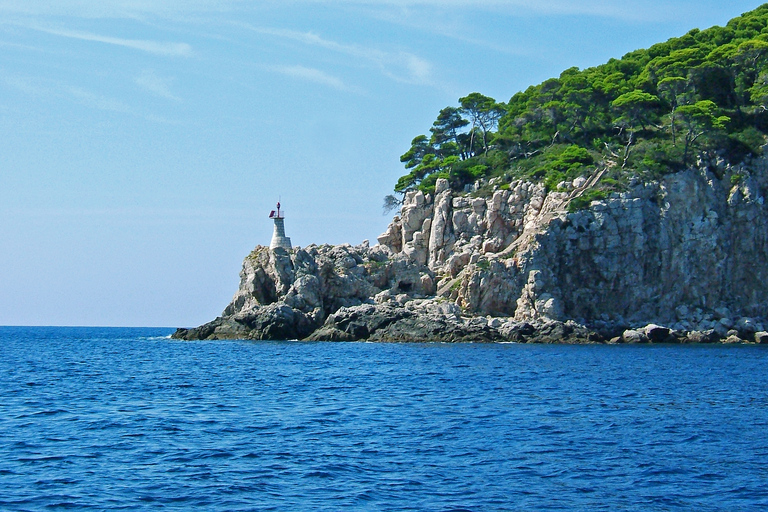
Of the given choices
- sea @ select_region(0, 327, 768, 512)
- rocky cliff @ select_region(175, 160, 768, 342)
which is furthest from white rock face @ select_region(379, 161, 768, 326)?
sea @ select_region(0, 327, 768, 512)

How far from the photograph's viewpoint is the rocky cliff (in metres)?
63.3

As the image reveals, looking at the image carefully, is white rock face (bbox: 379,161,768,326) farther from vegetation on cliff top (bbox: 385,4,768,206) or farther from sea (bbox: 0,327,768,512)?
sea (bbox: 0,327,768,512)

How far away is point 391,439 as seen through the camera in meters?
23.0

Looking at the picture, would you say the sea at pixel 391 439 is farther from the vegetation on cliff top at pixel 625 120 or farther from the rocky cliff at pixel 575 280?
the vegetation on cliff top at pixel 625 120

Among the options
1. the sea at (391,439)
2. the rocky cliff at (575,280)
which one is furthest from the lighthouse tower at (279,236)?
the sea at (391,439)

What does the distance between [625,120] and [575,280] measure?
53.4 ft

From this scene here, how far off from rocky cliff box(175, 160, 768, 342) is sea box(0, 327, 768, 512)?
66.8 ft

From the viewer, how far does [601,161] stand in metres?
71.2

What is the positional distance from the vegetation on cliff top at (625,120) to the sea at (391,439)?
3101cm

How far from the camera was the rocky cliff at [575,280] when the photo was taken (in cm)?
6331

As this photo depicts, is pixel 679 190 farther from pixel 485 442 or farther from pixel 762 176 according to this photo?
pixel 485 442

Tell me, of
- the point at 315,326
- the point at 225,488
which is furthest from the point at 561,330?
the point at 225,488

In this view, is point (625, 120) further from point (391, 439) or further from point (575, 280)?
point (391, 439)

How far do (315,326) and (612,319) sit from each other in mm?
22364
